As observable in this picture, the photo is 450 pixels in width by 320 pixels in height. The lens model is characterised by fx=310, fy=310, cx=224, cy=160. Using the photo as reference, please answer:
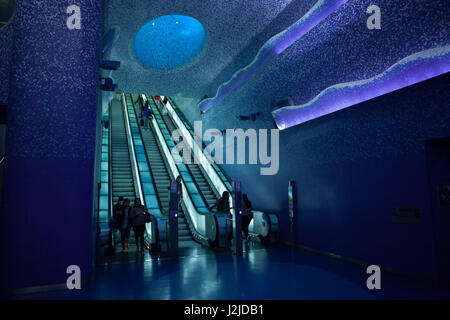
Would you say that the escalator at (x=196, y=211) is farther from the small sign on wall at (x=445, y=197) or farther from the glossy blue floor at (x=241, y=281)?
the small sign on wall at (x=445, y=197)

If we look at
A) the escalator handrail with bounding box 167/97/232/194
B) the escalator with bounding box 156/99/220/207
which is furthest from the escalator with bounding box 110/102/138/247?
the escalator handrail with bounding box 167/97/232/194

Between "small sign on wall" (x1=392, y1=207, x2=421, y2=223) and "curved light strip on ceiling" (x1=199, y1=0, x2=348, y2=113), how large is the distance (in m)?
4.05

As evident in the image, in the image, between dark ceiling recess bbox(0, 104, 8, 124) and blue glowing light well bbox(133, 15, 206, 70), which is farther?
blue glowing light well bbox(133, 15, 206, 70)

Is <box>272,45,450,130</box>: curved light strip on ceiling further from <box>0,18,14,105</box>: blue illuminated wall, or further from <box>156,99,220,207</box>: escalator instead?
<box>0,18,14,105</box>: blue illuminated wall

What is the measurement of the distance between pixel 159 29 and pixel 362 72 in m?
7.07

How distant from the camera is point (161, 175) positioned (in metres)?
11.8

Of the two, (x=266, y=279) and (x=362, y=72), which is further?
(x=362, y=72)

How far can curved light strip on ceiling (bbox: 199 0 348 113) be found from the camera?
6.56 m

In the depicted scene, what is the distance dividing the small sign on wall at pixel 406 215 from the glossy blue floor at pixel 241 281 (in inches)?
36.0

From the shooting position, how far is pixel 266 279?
16.1ft

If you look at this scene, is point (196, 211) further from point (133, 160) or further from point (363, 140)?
point (363, 140)

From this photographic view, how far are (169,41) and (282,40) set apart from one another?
4437mm
